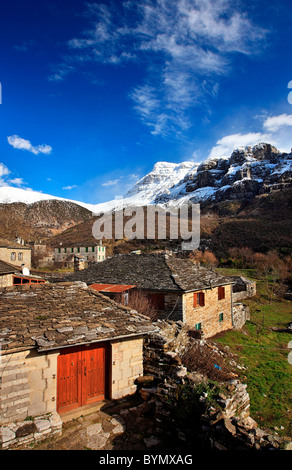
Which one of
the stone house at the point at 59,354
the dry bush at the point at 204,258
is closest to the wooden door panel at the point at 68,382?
the stone house at the point at 59,354

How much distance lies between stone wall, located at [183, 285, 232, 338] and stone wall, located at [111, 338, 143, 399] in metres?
8.99

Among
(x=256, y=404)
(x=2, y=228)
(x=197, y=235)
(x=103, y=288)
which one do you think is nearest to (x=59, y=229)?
(x=2, y=228)

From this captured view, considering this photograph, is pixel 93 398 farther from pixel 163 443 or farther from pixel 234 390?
pixel 234 390

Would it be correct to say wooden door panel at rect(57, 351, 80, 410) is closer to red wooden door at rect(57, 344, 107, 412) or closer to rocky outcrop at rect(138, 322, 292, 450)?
red wooden door at rect(57, 344, 107, 412)

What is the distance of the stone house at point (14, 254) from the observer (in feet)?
125

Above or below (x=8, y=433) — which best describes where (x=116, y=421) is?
below

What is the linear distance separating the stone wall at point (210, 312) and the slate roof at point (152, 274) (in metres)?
0.89

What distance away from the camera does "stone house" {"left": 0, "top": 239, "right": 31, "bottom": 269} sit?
37991 millimetres

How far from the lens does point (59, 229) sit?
126750 millimetres

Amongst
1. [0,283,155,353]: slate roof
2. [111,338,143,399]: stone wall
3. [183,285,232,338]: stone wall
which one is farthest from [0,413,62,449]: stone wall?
[183,285,232,338]: stone wall

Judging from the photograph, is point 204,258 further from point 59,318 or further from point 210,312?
point 59,318

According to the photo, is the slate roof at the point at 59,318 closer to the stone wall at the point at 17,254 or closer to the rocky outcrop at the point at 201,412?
the rocky outcrop at the point at 201,412

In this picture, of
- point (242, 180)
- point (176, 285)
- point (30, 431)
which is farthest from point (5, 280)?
point (242, 180)

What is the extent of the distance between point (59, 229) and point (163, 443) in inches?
5088
